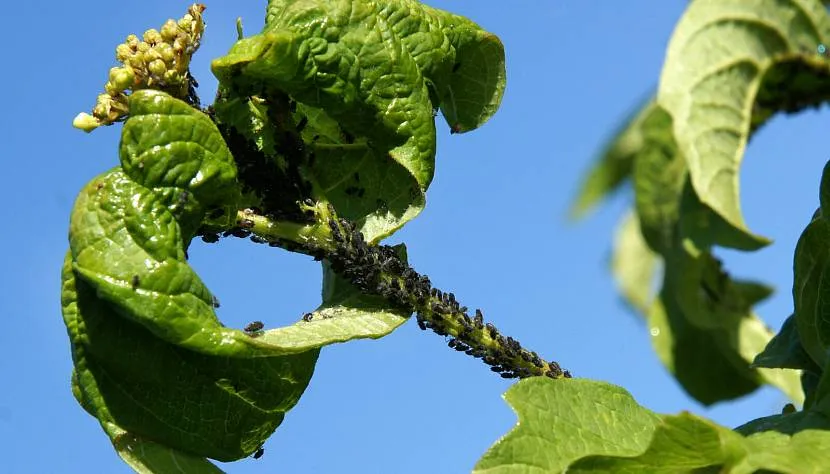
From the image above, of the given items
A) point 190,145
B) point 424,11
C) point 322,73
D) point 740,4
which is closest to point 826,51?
point 740,4

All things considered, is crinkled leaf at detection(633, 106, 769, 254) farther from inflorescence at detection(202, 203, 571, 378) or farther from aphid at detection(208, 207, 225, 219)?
aphid at detection(208, 207, 225, 219)

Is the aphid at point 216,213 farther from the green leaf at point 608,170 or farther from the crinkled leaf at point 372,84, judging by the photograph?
the green leaf at point 608,170

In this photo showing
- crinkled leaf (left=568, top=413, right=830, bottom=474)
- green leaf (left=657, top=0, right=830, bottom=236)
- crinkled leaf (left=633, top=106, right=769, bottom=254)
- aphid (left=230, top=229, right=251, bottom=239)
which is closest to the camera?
crinkled leaf (left=568, top=413, right=830, bottom=474)

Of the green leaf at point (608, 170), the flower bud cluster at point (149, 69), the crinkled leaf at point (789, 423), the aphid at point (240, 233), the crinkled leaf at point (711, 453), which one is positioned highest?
the green leaf at point (608, 170)

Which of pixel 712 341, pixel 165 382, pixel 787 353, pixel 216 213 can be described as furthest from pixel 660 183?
pixel 165 382

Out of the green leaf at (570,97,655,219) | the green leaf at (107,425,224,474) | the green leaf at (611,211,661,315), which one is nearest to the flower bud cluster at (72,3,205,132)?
the green leaf at (107,425,224,474)

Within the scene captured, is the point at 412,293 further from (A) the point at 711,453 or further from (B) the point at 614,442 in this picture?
(A) the point at 711,453

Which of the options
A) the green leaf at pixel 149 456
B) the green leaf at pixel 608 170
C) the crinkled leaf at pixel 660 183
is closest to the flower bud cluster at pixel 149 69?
the green leaf at pixel 149 456
